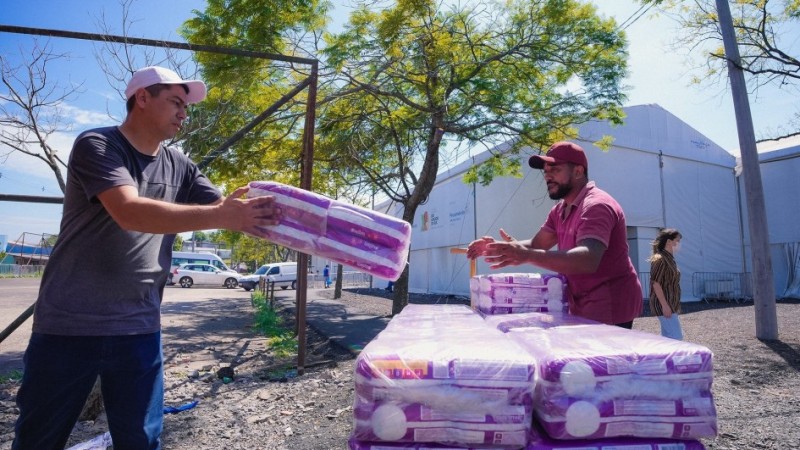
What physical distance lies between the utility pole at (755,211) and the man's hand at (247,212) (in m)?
8.98

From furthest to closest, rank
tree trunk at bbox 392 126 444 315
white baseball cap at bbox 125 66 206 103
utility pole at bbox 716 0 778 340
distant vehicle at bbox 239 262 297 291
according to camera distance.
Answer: distant vehicle at bbox 239 262 297 291 → tree trunk at bbox 392 126 444 315 → utility pole at bbox 716 0 778 340 → white baseball cap at bbox 125 66 206 103

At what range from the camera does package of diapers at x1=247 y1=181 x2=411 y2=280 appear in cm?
213

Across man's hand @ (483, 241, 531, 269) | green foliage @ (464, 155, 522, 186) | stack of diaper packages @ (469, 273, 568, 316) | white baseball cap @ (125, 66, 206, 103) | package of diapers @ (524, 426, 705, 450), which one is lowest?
package of diapers @ (524, 426, 705, 450)

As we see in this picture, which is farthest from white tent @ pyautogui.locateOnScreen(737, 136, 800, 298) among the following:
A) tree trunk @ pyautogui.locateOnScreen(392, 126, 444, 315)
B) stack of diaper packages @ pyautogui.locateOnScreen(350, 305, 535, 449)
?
stack of diaper packages @ pyautogui.locateOnScreen(350, 305, 535, 449)

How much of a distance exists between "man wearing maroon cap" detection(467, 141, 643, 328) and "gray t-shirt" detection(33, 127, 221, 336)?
1.54 metres

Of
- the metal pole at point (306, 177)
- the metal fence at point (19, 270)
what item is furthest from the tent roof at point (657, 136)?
the metal fence at point (19, 270)

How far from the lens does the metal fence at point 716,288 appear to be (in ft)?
55.2

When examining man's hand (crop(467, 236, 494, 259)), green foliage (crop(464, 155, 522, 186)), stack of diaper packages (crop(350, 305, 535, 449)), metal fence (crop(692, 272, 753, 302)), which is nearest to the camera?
stack of diaper packages (crop(350, 305, 535, 449))

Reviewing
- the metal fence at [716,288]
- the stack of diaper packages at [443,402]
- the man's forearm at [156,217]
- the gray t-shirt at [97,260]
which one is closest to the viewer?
the stack of diaper packages at [443,402]

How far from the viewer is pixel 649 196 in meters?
15.9

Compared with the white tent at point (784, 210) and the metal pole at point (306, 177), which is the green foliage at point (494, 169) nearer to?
the metal pole at point (306, 177)

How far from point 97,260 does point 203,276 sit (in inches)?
1230

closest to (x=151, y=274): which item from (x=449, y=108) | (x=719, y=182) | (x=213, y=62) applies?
(x=213, y=62)

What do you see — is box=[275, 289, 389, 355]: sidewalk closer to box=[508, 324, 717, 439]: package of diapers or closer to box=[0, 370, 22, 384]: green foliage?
box=[0, 370, 22, 384]: green foliage
